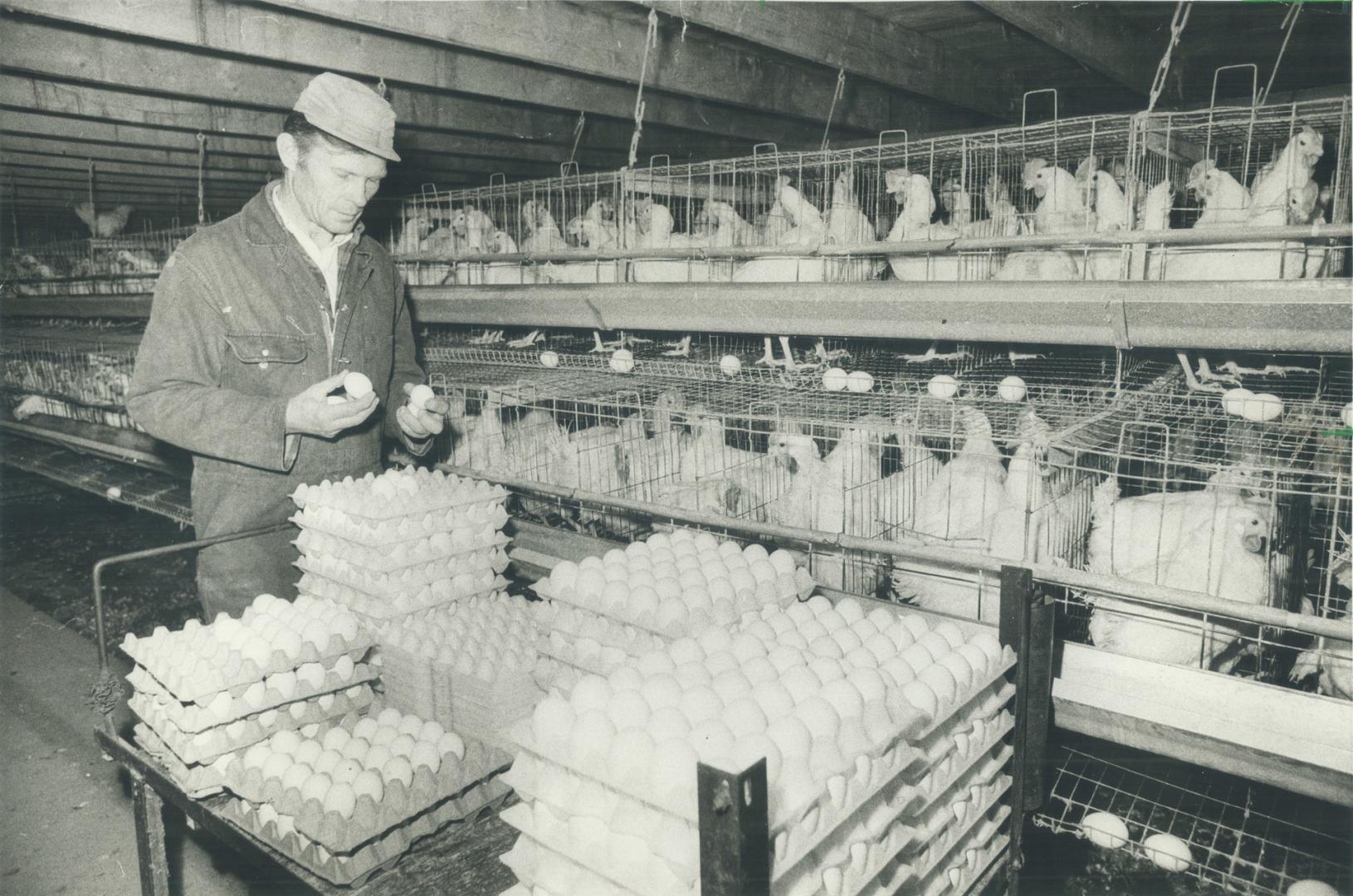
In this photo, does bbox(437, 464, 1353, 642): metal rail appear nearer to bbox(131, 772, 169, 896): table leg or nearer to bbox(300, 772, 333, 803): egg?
bbox(300, 772, 333, 803): egg

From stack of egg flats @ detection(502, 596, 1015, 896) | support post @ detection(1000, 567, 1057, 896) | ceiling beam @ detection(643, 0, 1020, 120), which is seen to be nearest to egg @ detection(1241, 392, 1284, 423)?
support post @ detection(1000, 567, 1057, 896)

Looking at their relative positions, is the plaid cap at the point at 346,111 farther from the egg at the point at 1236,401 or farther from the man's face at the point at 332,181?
the egg at the point at 1236,401

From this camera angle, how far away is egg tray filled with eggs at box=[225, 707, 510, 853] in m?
1.58

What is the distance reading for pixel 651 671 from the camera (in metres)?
1.37

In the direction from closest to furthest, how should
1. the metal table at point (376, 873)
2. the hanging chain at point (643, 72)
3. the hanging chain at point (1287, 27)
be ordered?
1. the metal table at point (376, 873)
2. the hanging chain at point (1287, 27)
3. the hanging chain at point (643, 72)

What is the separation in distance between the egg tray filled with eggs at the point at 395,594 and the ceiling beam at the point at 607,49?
6.72 feet

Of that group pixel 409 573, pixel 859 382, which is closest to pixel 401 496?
pixel 409 573

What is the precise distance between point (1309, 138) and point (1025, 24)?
117cm

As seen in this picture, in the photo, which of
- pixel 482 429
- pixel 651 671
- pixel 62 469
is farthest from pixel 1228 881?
pixel 62 469

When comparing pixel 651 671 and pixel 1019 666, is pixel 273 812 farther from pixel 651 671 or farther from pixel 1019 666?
pixel 1019 666

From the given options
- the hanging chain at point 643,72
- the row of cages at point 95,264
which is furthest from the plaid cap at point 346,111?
the row of cages at point 95,264

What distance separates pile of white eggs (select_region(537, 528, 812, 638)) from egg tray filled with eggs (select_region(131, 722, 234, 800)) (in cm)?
84

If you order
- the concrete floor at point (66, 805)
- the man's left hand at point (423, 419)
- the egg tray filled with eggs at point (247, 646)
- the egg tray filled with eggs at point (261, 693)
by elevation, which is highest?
the man's left hand at point (423, 419)

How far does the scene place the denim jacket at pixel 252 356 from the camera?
2264mm
